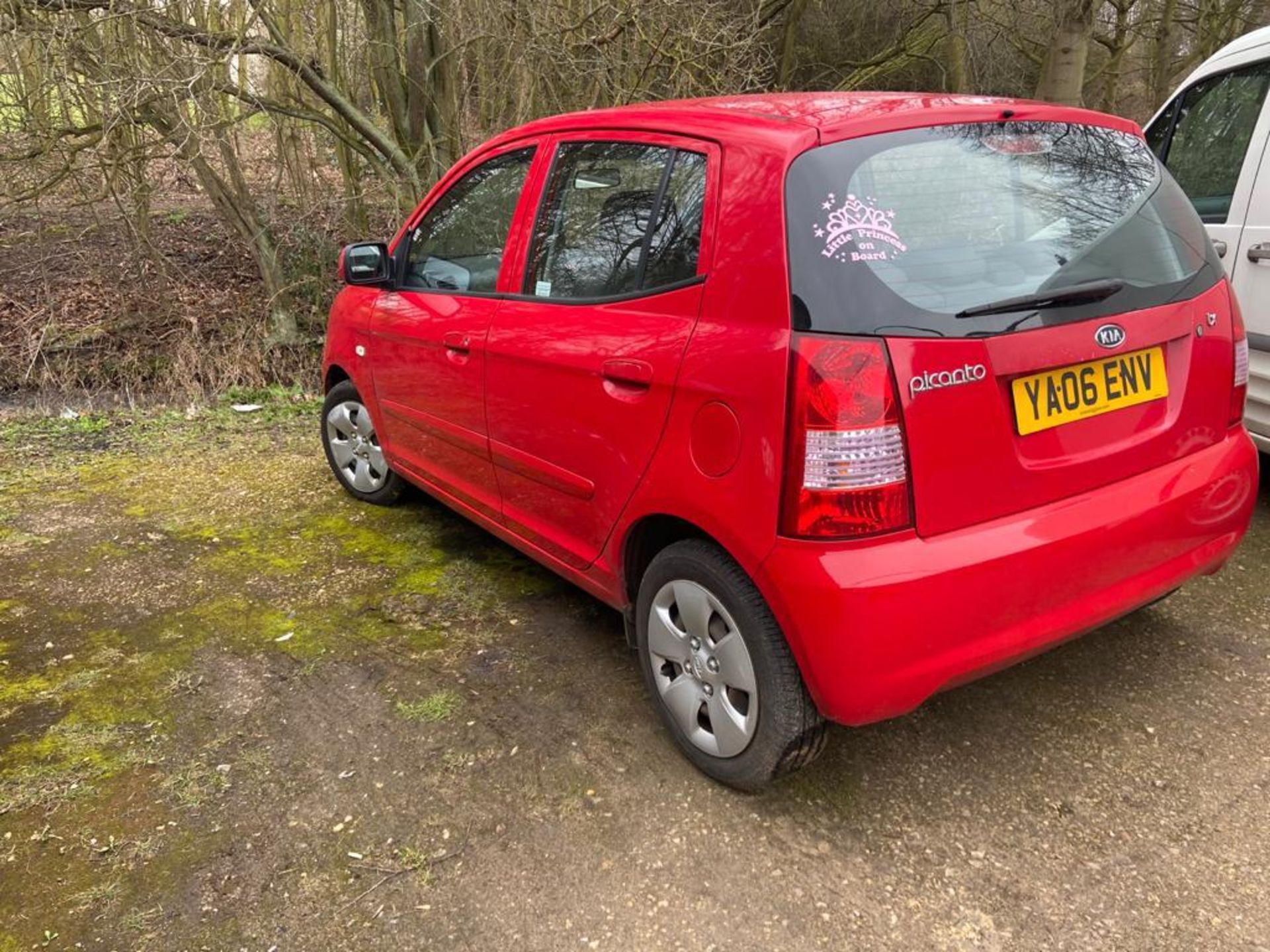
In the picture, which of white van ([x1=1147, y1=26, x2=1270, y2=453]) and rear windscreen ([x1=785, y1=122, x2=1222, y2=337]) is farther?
white van ([x1=1147, y1=26, x2=1270, y2=453])

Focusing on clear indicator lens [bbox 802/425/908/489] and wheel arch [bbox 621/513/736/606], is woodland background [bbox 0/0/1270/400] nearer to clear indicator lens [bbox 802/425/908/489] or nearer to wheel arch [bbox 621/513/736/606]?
wheel arch [bbox 621/513/736/606]

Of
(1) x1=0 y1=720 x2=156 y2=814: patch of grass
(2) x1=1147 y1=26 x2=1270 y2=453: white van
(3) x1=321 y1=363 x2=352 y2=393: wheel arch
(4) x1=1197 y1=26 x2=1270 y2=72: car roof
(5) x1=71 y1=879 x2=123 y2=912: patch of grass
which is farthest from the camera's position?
(3) x1=321 y1=363 x2=352 y2=393: wheel arch

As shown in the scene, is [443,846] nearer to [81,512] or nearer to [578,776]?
[578,776]

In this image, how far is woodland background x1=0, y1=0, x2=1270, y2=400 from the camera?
707 centimetres

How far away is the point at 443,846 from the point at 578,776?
1.35 feet

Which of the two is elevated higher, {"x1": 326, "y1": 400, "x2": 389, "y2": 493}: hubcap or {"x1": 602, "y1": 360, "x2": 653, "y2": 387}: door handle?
{"x1": 602, "y1": 360, "x2": 653, "y2": 387}: door handle

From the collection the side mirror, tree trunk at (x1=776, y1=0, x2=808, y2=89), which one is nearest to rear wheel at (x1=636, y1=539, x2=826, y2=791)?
the side mirror

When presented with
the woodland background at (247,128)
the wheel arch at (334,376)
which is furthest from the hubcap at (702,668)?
the woodland background at (247,128)

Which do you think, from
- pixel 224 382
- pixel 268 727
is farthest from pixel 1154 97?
pixel 268 727

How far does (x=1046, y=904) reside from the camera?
2078mm

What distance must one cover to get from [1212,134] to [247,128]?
7737 mm

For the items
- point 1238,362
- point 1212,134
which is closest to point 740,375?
point 1238,362

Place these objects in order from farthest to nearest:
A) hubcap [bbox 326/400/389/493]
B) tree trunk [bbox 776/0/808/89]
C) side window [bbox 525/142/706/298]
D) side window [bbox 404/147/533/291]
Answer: tree trunk [bbox 776/0/808/89]
hubcap [bbox 326/400/389/493]
side window [bbox 404/147/533/291]
side window [bbox 525/142/706/298]

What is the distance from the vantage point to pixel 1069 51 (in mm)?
8234
